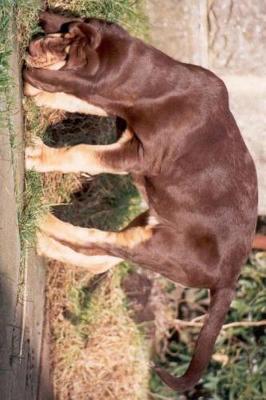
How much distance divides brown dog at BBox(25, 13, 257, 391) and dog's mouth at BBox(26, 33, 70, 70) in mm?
92

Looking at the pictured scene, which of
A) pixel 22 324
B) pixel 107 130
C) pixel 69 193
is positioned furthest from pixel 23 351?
pixel 107 130

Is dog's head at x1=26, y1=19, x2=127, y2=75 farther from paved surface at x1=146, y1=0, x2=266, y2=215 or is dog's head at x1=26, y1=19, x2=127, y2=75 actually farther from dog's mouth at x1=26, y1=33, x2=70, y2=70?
paved surface at x1=146, y1=0, x2=266, y2=215

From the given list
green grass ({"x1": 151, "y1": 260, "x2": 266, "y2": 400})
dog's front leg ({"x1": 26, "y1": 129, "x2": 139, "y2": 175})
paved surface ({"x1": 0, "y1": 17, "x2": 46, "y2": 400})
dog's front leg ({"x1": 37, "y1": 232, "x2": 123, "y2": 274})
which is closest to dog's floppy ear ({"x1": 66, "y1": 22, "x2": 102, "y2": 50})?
paved surface ({"x1": 0, "y1": 17, "x2": 46, "y2": 400})

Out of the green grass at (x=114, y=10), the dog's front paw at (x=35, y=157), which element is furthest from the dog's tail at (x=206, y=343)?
the green grass at (x=114, y=10)

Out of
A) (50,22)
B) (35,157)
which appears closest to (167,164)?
(35,157)

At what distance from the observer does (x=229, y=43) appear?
6762 millimetres

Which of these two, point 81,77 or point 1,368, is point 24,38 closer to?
point 81,77

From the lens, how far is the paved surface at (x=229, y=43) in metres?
6.69

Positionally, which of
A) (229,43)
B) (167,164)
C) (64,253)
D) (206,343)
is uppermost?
(167,164)

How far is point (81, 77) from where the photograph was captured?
15.4 feet

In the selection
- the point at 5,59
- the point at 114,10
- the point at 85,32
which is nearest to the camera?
the point at 5,59

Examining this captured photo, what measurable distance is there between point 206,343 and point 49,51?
181 cm

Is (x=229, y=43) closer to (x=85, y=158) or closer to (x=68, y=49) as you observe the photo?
(x=85, y=158)

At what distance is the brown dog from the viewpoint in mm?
4777
